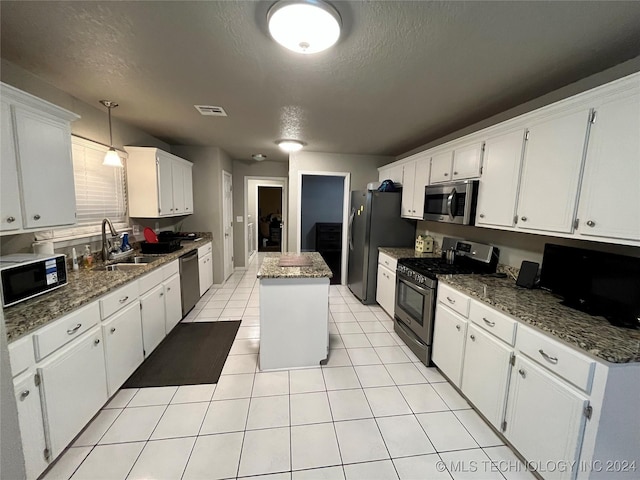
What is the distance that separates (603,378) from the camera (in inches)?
46.1

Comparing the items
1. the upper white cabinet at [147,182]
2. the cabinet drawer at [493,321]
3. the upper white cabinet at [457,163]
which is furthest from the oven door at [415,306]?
the upper white cabinet at [147,182]

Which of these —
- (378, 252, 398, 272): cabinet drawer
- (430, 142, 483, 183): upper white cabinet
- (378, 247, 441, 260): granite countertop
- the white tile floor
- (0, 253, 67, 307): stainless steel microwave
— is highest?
(430, 142, 483, 183): upper white cabinet

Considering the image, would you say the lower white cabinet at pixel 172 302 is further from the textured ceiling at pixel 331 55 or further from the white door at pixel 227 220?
the textured ceiling at pixel 331 55

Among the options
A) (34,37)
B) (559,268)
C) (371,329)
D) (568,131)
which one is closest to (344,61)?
(568,131)

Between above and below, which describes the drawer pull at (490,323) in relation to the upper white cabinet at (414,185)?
below

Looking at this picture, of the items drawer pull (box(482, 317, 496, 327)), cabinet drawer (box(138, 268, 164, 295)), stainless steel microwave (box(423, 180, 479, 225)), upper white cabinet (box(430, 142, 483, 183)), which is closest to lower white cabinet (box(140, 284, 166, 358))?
cabinet drawer (box(138, 268, 164, 295))

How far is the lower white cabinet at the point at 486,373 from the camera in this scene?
1.69 m

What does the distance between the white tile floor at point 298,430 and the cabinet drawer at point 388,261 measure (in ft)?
3.79

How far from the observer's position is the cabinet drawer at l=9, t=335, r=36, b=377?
3.99ft

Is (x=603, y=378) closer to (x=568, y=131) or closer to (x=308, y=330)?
(x=568, y=131)

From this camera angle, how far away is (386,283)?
3.59 metres

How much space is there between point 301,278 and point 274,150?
300 centimetres

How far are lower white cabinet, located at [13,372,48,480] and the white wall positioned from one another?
360cm

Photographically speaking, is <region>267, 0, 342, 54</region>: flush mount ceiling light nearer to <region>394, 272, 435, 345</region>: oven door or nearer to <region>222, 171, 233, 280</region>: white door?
<region>394, 272, 435, 345</region>: oven door
